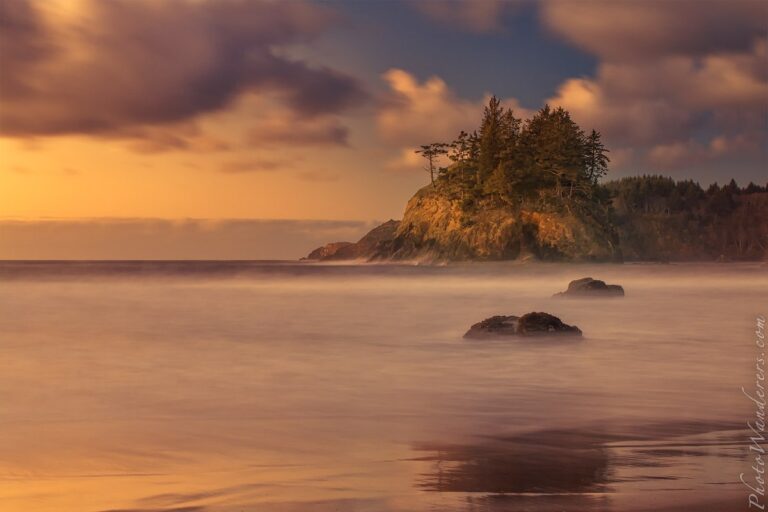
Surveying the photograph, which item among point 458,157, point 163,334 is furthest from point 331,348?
point 458,157

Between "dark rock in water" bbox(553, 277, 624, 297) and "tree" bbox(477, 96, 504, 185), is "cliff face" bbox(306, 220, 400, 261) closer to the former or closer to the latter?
"tree" bbox(477, 96, 504, 185)

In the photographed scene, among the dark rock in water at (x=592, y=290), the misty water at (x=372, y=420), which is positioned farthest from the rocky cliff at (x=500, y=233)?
the misty water at (x=372, y=420)

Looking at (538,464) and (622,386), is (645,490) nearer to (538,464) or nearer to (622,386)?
(538,464)

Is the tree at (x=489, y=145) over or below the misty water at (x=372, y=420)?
over

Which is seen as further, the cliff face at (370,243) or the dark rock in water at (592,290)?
the cliff face at (370,243)

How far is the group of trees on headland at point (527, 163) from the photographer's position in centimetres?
12850

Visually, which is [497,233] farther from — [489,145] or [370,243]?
[370,243]

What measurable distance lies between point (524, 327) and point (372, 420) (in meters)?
11.3

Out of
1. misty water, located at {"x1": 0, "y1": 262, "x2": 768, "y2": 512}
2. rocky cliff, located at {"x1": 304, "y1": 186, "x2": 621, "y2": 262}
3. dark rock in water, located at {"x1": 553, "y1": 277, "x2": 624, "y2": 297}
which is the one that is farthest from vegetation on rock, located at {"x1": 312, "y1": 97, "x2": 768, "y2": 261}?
misty water, located at {"x1": 0, "y1": 262, "x2": 768, "y2": 512}

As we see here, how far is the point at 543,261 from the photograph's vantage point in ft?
386

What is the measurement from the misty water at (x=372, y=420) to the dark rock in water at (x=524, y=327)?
0.54 meters

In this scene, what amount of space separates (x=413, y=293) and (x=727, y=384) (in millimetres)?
41734

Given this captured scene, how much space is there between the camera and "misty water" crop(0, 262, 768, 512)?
26.2 ft

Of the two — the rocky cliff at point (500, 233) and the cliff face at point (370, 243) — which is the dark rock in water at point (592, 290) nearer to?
the rocky cliff at point (500, 233)
